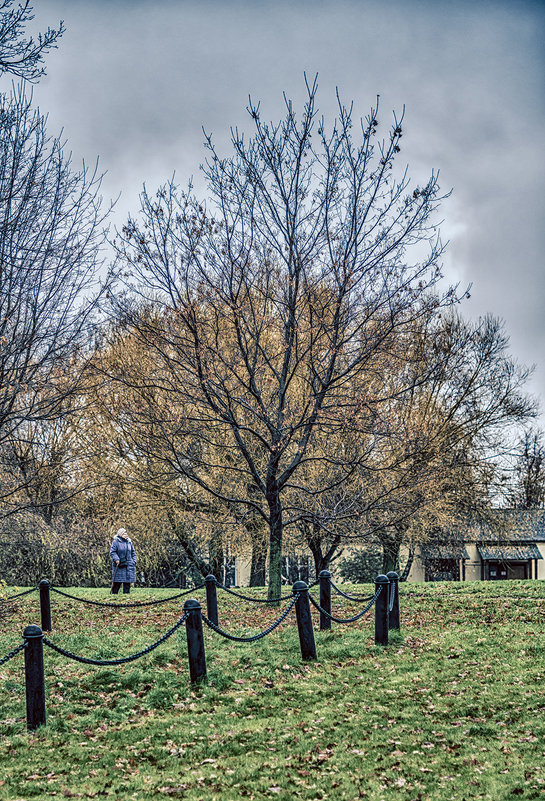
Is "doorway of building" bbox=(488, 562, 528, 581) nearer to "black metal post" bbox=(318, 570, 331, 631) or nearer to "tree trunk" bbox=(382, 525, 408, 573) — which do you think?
"tree trunk" bbox=(382, 525, 408, 573)

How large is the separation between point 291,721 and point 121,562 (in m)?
12.6

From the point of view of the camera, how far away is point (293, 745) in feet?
20.0

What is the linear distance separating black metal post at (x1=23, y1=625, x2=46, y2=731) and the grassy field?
115 millimetres

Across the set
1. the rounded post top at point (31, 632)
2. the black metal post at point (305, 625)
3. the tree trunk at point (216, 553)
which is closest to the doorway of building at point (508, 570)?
the tree trunk at point (216, 553)

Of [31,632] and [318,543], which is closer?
[31,632]

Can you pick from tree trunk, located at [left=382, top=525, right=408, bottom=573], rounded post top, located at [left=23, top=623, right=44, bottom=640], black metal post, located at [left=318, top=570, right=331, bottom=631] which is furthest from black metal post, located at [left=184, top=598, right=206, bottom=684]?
tree trunk, located at [left=382, top=525, right=408, bottom=573]

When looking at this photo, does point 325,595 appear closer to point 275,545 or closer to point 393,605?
point 393,605

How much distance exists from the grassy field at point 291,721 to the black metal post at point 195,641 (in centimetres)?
21

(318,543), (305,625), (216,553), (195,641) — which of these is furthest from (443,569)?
(195,641)

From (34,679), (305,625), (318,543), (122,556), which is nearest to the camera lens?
(34,679)

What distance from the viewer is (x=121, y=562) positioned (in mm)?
18547

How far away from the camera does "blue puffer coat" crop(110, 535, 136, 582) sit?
60.3 feet

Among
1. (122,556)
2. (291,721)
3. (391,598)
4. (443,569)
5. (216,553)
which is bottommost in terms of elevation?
(443,569)

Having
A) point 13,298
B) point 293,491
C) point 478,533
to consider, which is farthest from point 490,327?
point 13,298
